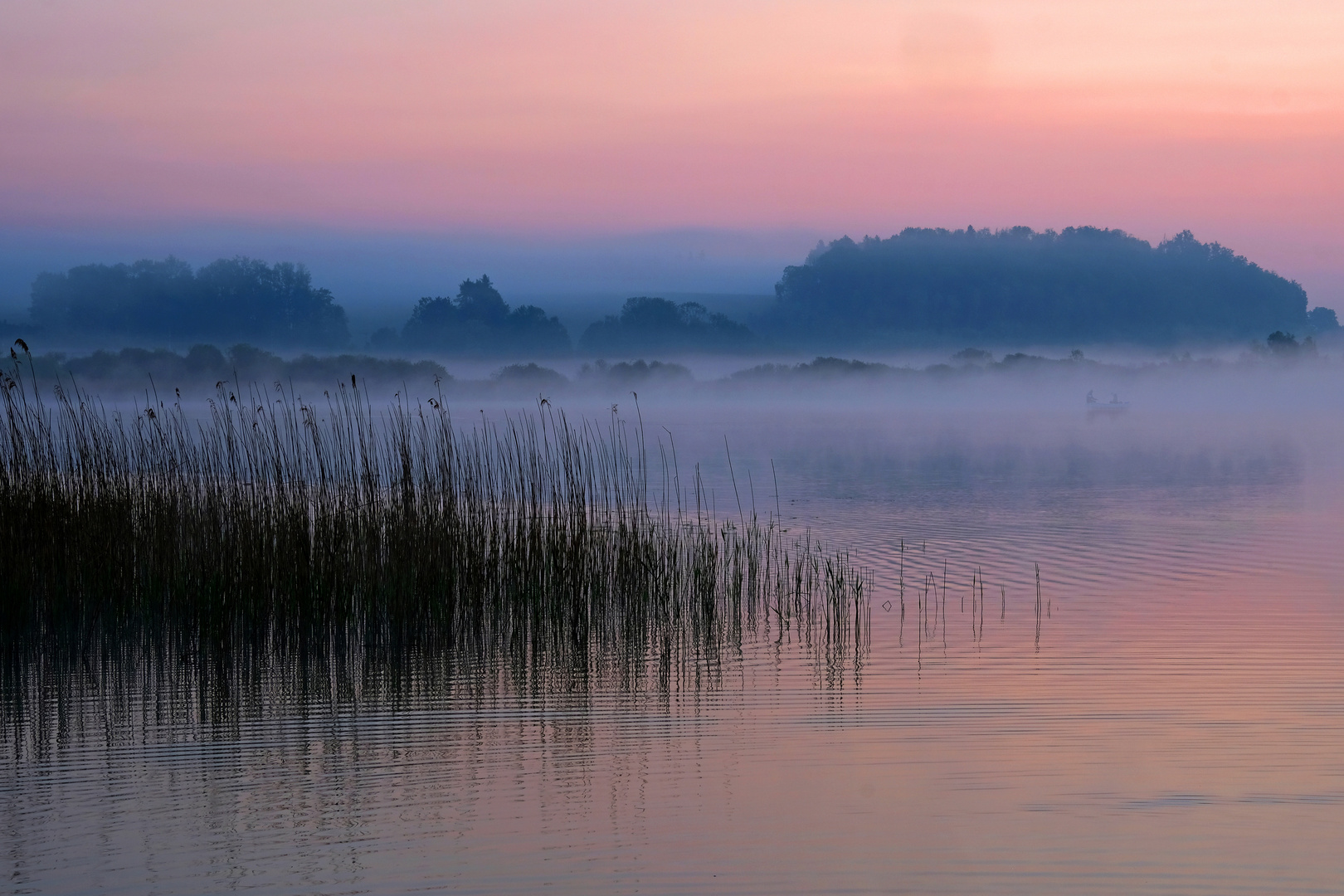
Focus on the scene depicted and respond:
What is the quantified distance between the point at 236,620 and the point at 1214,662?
6194mm

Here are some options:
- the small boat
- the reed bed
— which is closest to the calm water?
the reed bed

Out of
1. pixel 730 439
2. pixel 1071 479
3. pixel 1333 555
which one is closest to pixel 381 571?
pixel 1333 555

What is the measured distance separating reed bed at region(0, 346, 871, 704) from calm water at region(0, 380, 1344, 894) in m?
0.67

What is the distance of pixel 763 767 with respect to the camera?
5.68 meters

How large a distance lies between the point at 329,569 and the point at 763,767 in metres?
4.32

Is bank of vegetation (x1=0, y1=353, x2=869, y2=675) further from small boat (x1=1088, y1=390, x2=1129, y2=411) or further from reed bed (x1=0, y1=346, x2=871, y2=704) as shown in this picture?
small boat (x1=1088, y1=390, x2=1129, y2=411)

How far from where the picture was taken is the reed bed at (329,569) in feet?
28.1

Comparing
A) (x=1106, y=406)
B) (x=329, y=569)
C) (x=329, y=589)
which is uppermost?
(x=1106, y=406)

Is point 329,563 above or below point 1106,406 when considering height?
below

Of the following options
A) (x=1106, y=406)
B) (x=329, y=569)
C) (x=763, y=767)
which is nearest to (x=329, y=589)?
(x=329, y=569)

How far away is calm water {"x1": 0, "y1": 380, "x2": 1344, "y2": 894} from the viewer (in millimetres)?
4543

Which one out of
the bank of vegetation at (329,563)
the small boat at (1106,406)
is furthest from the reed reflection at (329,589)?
the small boat at (1106,406)

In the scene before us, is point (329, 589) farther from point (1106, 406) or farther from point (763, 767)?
point (1106, 406)

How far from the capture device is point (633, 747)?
6.00m
